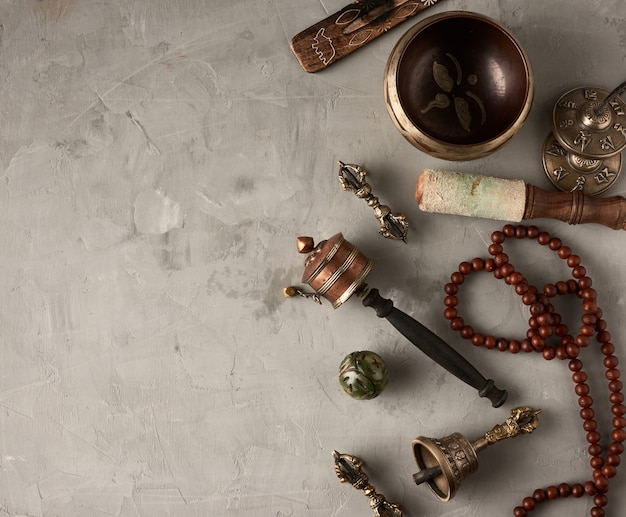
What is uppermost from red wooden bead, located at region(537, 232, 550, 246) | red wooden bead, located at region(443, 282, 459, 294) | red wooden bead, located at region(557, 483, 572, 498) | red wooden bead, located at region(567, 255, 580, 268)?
red wooden bead, located at region(537, 232, 550, 246)

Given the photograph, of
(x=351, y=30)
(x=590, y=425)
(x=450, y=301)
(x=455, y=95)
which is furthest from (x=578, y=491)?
(x=351, y=30)

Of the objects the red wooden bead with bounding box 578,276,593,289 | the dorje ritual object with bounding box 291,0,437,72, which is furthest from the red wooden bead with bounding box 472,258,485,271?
the dorje ritual object with bounding box 291,0,437,72

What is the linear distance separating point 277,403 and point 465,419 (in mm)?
417

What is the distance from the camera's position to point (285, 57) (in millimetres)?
1598

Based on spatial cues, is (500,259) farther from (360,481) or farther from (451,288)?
(360,481)

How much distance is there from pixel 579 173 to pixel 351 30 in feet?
1.94

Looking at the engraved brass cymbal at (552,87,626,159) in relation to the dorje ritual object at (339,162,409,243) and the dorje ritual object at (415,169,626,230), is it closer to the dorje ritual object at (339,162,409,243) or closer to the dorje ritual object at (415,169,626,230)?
the dorje ritual object at (415,169,626,230)

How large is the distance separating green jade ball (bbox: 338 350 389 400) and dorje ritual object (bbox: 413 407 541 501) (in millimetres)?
141

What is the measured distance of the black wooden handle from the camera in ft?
4.84

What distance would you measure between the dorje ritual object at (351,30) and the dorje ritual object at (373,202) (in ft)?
0.83

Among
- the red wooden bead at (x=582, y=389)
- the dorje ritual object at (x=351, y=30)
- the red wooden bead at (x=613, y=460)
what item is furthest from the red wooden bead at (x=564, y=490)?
the dorje ritual object at (x=351, y=30)

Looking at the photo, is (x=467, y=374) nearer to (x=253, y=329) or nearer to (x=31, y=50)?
(x=253, y=329)

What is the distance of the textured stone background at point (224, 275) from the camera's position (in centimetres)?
158

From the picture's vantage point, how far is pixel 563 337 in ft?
5.12
